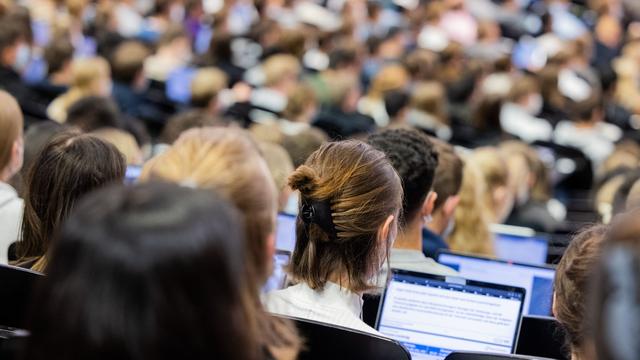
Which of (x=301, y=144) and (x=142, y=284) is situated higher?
(x=142, y=284)

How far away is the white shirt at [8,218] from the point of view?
2912 millimetres

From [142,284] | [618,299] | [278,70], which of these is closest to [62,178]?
[142,284]

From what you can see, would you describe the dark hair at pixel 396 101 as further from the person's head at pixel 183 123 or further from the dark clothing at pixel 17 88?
the person's head at pixel 183 123

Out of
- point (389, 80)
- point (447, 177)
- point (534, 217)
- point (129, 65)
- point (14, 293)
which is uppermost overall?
point (389, 80)

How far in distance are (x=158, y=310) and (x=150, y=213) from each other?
12 centimetres

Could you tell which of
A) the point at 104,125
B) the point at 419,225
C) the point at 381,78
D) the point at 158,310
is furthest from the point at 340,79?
the point at 158,310

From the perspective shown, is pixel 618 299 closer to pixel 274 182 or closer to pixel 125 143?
pixel 274 182

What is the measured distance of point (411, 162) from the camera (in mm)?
3215

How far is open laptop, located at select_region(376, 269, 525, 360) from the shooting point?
8.70ft

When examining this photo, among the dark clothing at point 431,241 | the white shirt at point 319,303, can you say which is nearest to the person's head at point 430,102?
the dark clothing at point 431,241

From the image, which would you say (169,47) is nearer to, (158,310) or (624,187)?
(624,187)

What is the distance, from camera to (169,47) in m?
9.23

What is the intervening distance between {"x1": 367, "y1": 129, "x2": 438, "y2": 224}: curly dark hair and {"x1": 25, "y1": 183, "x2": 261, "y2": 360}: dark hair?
1939mm

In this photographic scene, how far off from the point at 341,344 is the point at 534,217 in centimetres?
346
